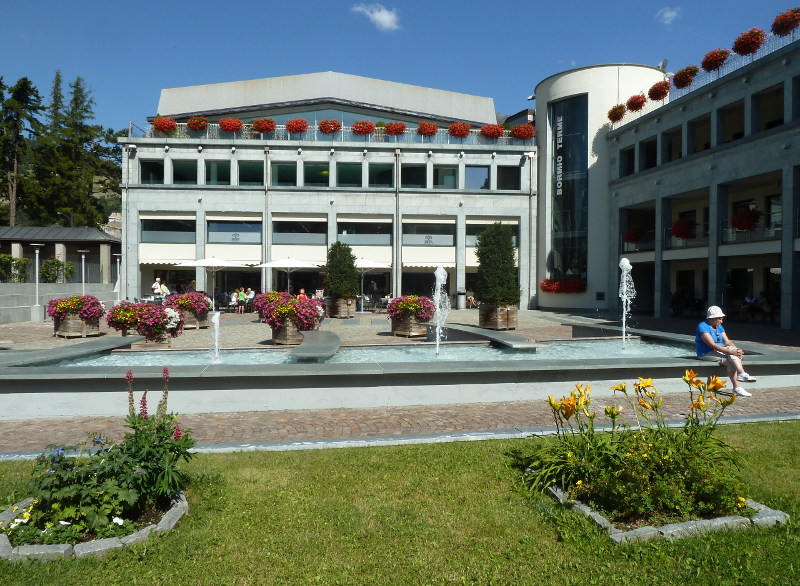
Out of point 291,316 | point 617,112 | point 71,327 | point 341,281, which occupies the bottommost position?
point 71,327

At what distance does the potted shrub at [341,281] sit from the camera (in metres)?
25.7

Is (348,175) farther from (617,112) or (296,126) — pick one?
(617,112)

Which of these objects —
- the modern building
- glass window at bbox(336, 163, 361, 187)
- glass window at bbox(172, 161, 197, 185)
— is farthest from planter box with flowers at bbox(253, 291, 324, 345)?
glass window at bbox(172, 161, 197, 185)

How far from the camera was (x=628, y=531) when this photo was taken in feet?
12.0

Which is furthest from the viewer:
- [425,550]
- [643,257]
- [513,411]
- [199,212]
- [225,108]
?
[225,108]

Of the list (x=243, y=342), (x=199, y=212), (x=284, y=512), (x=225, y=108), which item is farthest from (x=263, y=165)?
(x=284, y=512)

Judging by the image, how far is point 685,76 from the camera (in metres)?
26.9

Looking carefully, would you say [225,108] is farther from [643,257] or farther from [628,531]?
[628,531]

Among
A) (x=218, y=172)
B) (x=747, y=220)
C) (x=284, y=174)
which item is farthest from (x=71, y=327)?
(x=747, y=220)

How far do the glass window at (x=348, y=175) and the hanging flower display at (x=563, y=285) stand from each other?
14590mm

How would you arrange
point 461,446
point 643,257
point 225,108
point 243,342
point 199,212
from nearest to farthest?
point 461,446 → point 243,342 → point 643,257 → point 199,212 → point 225,108

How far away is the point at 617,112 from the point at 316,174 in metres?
19.7

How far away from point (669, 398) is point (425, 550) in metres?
6.36

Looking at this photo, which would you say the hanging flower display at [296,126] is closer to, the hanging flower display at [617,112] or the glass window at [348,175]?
the glass window at [348,175]
